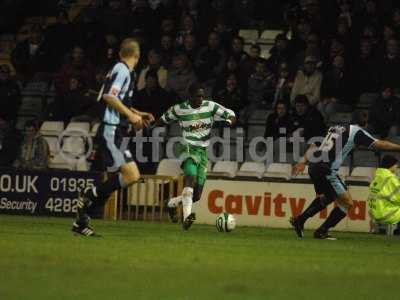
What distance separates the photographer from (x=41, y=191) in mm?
22766

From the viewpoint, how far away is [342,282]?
1067cm

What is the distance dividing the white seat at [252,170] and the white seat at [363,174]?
1701 mm

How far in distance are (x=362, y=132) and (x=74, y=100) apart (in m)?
8.95


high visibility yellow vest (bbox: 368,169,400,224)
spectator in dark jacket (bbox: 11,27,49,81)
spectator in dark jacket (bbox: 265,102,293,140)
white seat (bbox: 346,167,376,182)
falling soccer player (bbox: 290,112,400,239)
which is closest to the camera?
falling soccer player (bbox: 290,112,400,239)

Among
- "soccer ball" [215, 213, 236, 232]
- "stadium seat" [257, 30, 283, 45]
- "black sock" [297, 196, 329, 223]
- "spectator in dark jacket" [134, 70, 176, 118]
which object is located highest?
"stadium seat" [257, 30, 283, 45]

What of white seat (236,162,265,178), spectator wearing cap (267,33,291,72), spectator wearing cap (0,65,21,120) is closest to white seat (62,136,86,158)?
spectator wearing cap (0,65,21,120)

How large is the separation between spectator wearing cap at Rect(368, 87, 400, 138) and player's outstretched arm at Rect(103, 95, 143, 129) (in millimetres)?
8103

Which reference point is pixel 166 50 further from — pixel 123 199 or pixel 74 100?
pixel 123 199

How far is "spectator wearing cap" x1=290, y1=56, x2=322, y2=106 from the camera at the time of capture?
893 inches

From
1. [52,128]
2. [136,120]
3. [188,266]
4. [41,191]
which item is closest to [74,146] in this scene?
[52,128]

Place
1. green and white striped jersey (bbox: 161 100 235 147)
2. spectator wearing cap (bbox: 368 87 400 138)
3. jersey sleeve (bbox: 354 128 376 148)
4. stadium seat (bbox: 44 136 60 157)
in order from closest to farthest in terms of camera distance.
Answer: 1. jersey sleeve (bbox: 354 128 376 148)
2. green and white striped jersey (bbox: 161 100 235 147)
3. spectator wearing cap (bbox: 368 87 400 138)
4. stadium seat (bbox: 44 136 60 157)

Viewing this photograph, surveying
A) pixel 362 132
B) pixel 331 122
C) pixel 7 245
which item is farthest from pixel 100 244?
pixel 331 122

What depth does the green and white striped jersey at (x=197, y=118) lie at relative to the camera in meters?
18.5

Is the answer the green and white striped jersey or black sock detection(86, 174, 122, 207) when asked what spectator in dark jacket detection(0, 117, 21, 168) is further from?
black sock detection(86, 174, 122, 207)
